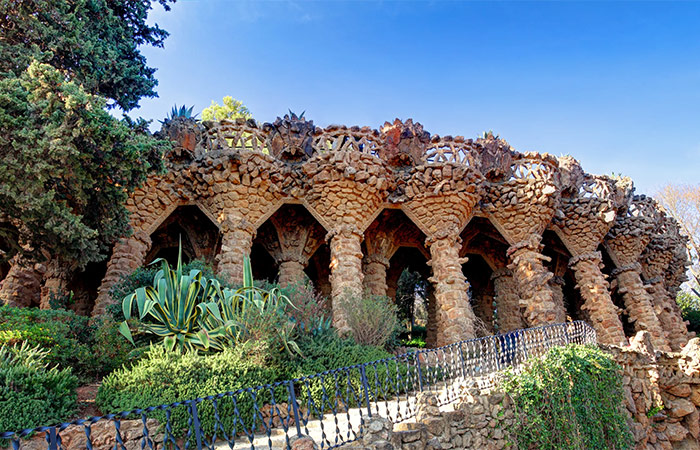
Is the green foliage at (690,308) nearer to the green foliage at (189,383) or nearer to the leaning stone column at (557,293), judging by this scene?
the leaning stone column at (557,293)

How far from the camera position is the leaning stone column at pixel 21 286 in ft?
30.0

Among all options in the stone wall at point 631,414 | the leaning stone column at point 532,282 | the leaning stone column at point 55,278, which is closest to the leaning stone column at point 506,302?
the leaning stone column at point 532,282

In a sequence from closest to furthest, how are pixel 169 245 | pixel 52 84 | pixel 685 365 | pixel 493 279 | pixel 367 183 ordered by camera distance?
pixel 52 84 < pixel 685 365 < pixel 367 183 < pixel 169 245 < pixel 493 279

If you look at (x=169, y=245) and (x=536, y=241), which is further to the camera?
(x=169, y=245)

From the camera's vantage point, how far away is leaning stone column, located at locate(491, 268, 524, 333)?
42.3 feet

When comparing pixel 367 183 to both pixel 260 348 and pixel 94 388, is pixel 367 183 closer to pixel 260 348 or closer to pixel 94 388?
pixel 260 348

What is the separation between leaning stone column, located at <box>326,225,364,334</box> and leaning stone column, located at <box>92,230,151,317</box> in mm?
4252

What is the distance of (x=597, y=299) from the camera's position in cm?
1205

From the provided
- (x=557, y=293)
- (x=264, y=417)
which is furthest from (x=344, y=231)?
(x=557, y=293)

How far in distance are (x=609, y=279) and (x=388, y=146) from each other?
31.6 ft

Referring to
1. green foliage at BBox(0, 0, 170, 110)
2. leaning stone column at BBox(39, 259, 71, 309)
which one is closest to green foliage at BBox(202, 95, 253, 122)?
green foliage at BBox(0, 0, 170, 110)

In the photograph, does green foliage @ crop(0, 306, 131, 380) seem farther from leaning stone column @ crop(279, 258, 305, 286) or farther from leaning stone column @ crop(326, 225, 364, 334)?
leaning stone column @ crop(279, 258, 305, 286)

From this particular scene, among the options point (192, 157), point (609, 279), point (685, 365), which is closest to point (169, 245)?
point (192, 157)

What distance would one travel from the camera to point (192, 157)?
10367 millimetres
